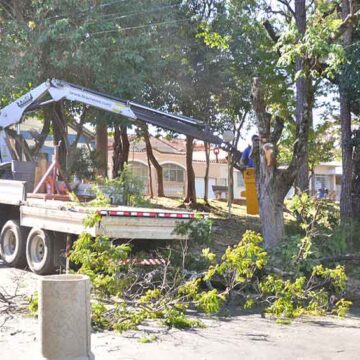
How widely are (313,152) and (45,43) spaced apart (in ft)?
54.7

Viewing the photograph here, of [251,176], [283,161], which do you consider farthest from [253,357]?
[283,161]

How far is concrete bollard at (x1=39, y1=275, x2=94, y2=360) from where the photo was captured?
4973mm

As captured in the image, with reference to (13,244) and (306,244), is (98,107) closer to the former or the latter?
(13,244)

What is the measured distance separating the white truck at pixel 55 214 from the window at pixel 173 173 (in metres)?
40.5

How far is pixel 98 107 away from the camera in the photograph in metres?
15.2

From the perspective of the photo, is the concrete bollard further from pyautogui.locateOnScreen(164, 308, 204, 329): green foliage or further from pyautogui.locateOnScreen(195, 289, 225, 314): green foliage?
pyautogui.locateOnScreen(195, 289, 225, 314): green foliage

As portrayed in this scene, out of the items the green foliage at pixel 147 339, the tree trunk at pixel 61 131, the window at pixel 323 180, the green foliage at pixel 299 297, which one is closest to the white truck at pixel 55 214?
the green foliage at pixel 299 297

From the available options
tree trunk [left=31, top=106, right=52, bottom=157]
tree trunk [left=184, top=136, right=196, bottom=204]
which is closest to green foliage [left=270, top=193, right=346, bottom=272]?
tree trunk [left=31, top=106, right=52, bottom=157]

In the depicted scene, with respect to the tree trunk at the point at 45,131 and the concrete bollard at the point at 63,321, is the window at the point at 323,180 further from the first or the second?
the concrete bollard at the point at 63,321

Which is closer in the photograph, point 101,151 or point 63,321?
point 63,321

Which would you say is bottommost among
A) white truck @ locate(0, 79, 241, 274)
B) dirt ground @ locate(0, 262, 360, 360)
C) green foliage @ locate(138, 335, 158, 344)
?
dirt ground @ locate(0, 262, 360, 360)

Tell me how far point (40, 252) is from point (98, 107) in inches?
195

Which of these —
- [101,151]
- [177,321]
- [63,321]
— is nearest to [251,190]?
[101,151]

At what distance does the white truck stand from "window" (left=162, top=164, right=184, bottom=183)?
40.5 m
